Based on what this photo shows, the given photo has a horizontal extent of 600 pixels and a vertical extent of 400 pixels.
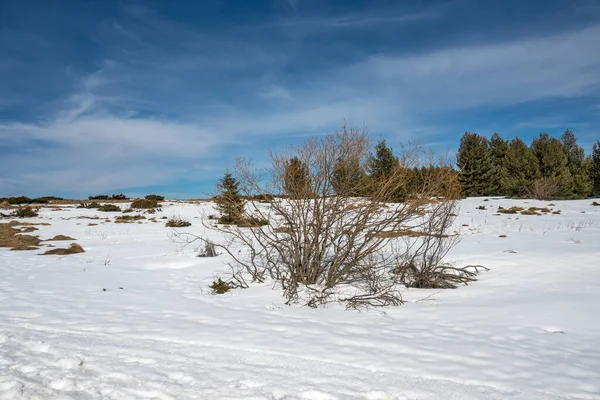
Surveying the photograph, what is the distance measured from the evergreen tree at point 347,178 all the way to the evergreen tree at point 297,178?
479 mm

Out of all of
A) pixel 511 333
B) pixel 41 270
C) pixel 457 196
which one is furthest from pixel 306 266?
pixel 41 270

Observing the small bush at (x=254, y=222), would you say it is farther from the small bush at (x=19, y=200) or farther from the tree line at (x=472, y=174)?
the small bush at (x=19, y=200)

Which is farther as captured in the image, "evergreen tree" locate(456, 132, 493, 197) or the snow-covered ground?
"evergreen tree" locate(456, 132, 493, 197)

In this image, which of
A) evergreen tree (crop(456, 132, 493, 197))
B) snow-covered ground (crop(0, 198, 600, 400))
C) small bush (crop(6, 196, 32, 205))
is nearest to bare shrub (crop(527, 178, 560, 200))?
evergreen tree (crop(456, 132, 493, 197))

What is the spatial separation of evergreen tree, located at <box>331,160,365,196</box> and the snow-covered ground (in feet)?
6.54

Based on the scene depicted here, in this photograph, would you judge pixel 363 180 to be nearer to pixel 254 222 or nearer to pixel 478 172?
pixel 254 222

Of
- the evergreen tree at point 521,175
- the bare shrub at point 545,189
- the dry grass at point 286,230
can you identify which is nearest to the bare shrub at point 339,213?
the dry grass at point 286,230

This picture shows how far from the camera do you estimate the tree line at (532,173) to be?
26.6 m

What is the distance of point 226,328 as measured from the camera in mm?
4645

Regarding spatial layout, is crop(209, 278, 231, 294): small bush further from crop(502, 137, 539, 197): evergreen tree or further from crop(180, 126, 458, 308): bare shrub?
crop(502, 137, 539, 197): evergreen tree

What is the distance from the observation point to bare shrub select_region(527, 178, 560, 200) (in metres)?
25.3

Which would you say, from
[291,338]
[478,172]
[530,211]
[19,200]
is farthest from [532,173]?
[19,200]

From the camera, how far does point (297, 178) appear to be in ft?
21.9

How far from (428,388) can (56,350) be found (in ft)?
11.1
